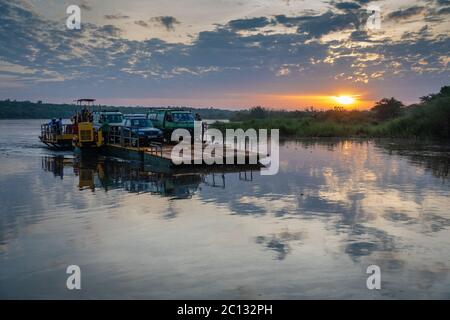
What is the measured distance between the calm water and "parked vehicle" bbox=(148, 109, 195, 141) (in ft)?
33.2

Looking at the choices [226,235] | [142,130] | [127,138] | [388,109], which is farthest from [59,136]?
[388,109]

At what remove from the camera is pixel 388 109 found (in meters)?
76.4

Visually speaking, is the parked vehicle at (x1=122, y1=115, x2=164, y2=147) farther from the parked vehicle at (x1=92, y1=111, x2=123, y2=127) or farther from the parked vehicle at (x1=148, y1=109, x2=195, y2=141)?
the parked vehicle at (x1=92, y1=111, x2=123, y2=127)

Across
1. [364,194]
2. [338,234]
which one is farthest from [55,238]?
[364,194]

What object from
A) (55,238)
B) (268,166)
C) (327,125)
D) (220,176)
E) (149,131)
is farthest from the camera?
(327,125)

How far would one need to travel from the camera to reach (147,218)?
524 inches

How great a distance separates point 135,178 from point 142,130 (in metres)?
8.88

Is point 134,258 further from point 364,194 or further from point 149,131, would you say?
point 149,131

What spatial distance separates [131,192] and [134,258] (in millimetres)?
8012

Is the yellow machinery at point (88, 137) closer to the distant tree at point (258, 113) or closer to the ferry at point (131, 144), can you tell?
the ferry at point (131, 144)

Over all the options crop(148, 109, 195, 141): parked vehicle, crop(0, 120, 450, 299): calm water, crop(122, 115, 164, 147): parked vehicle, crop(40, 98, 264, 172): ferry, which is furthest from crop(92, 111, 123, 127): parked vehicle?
crop(0, 120, 450, 299): calm water

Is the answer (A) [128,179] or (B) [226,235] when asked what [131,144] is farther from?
(B) [226,235]

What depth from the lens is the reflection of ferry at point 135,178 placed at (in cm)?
1814
